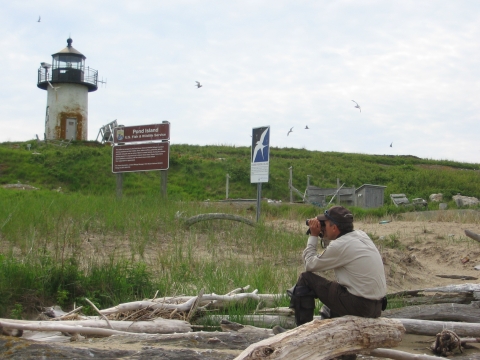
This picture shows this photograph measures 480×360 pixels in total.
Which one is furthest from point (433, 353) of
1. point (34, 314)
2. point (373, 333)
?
point (34, 314)

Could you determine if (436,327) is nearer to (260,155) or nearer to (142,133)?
(260,155)

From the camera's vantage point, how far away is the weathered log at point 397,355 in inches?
184

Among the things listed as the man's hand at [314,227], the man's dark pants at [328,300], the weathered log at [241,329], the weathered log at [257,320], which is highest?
the man's hand at [314,227]

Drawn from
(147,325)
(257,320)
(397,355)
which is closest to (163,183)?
(257,320)

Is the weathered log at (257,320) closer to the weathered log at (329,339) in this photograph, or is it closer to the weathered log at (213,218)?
the weathered log at (329,339)

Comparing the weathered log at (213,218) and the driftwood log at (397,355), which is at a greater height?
the weathered log at (213,218)

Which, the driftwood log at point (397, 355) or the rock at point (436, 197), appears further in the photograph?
the rock at point (436, 197)

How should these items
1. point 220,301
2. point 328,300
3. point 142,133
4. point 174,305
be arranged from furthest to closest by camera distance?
point 142,133, point 220,301, point 174,305, point 328,300

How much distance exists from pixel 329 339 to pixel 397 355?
2.18 feet

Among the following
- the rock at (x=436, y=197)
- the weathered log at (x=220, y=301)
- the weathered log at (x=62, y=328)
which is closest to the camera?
the weathered log at (x=62, y=328)

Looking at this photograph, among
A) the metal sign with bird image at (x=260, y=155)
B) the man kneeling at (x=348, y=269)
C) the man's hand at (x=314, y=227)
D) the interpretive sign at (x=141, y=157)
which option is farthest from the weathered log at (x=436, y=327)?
→ the interpretive sign at (x=141, y=157)

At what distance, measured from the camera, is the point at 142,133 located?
1603cm

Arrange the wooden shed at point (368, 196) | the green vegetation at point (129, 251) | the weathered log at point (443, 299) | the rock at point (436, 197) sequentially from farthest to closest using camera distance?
1. the rock at point (436, 197)
2. the wooden shed at point (368, 196)
3. the weathered log at point (443, 299)
4. the green vegetation at point (129, 251)

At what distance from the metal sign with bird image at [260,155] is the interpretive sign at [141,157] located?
11.6 feet
